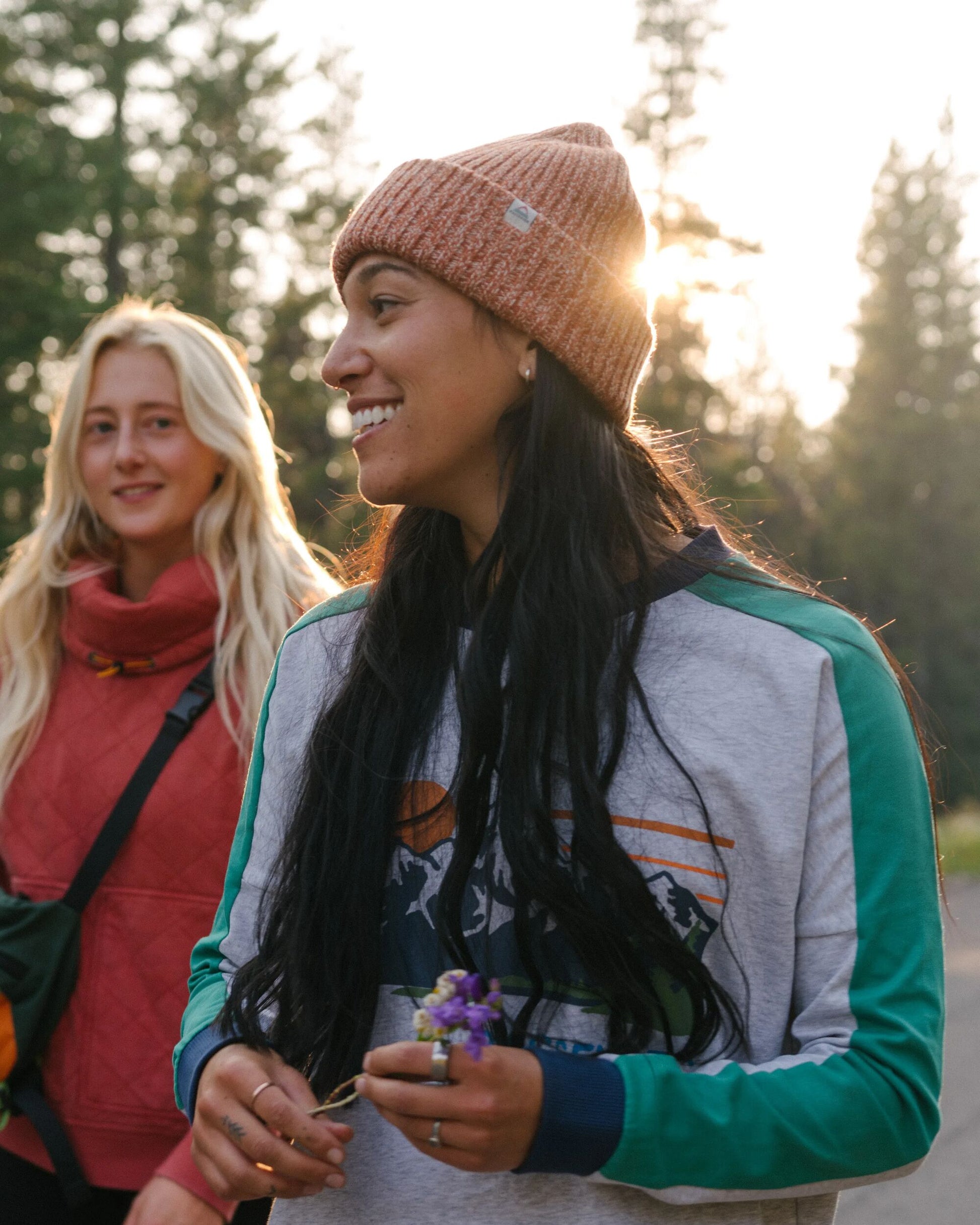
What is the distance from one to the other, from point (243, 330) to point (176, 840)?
26.9 m

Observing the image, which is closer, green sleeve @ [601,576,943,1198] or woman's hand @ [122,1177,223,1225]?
green sleeve @ [601,576,943,1198]

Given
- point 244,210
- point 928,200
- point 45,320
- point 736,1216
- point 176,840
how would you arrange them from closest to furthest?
point 736,1216, point 176,840, point 45,320, point 244,210, point 928,200

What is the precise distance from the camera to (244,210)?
2891 centimetres

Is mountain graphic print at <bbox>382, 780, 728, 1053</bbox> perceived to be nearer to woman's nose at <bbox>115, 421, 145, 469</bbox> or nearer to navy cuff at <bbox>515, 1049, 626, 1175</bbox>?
navy cuff at <bbox>515, 1049, 626, 1175</bbox>

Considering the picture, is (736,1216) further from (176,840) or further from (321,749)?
(176,840)

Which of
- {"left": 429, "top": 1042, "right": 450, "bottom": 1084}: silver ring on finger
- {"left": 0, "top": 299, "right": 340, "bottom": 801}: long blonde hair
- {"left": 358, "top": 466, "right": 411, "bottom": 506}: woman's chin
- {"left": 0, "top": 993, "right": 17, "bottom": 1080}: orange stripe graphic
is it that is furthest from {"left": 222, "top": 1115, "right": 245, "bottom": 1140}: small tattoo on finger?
{"left": 0, "top": 299, "right": 340, "bottom": 801}: long blonde hair

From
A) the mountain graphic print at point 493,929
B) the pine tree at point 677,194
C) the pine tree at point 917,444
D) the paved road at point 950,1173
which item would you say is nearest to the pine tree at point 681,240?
the pine tree at point 677,194

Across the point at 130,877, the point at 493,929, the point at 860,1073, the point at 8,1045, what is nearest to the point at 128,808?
the point at 130,877

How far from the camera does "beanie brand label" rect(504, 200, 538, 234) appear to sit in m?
2.15

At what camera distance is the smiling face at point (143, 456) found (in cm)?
348

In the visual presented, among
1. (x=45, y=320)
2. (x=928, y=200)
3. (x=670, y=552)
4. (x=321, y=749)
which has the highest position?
(x=928, y=200)

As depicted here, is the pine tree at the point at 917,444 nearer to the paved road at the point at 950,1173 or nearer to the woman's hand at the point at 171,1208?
the paved road at the point at 950,1173

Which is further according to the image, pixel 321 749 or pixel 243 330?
pixel 243 330

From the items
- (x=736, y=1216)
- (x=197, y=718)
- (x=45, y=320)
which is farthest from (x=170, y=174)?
(x=736, y=1216)
